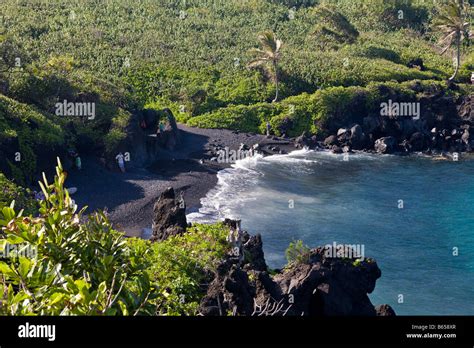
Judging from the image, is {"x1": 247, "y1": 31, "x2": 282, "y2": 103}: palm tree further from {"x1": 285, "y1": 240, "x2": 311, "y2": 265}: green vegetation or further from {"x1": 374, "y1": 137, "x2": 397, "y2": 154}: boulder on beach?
{"x1": 285, "y1": 240, "x2": 311, "y2": 265}: green vegetation

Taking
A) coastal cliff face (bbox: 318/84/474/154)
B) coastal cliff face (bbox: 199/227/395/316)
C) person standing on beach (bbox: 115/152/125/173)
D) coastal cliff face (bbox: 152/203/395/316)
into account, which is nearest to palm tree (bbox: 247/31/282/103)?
coastal cliff face (bbox: 318/84/474/154)

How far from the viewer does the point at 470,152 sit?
6444 centimetres

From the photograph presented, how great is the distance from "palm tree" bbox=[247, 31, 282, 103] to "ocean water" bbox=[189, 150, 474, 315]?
44.1 ft

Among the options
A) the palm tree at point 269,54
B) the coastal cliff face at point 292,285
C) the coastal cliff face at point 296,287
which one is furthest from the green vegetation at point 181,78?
the coastal cliff face at point 296,287

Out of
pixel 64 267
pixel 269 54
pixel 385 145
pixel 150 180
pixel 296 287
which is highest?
pixel 269 54

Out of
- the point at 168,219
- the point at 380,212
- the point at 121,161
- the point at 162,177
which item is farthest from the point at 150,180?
the point at 380,212

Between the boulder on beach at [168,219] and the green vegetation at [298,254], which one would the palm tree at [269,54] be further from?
the green vegetation at [298,254]

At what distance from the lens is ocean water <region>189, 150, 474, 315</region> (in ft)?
121

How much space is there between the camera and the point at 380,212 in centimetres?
4822

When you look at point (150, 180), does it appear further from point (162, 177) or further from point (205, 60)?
point (205, 60)

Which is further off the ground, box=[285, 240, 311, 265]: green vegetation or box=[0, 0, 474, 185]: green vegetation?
box=[0, 0, 474, 185]: green vegetation

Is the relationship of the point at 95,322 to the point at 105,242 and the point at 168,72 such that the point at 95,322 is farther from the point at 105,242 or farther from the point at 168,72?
the point at 168,72

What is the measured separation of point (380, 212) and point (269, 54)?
2797 centimetres

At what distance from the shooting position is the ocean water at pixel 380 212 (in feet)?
121
